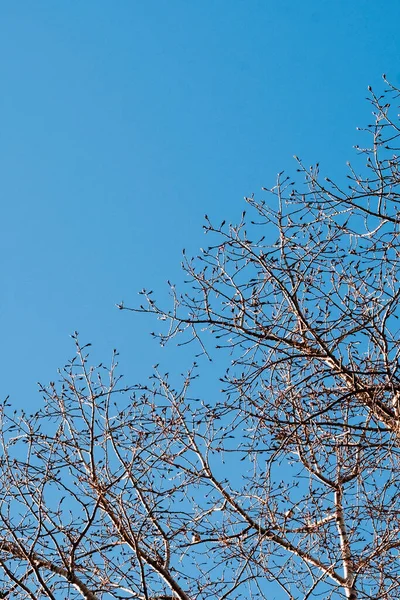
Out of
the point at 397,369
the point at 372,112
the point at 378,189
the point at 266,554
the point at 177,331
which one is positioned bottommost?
the point at 266,554

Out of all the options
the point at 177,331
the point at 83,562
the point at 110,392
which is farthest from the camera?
the point at 83,562

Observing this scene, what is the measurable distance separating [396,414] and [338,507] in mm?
1432

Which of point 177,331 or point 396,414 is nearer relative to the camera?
point 396,414

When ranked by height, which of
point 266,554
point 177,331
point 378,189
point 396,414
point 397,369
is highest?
point 378,189

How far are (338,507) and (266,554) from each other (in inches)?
26.1

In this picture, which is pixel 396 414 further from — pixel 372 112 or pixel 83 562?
pixel 83 562

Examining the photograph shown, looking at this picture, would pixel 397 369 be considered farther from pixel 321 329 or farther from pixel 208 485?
pixel 208 485

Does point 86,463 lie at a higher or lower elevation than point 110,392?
lower

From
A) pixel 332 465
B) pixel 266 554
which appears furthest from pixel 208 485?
pixel 332 465

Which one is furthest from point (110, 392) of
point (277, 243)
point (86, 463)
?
point (277, 243)

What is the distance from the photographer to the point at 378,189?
473cm

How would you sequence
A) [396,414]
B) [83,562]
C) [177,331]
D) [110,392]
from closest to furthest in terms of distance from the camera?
[396,414], [177,331], [110,392], [83,562]

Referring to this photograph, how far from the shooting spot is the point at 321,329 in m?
4.76

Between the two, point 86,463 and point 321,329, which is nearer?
point 321,329
